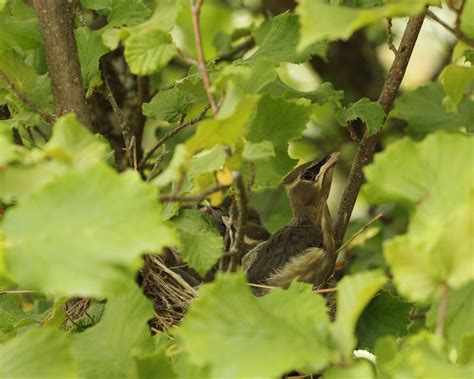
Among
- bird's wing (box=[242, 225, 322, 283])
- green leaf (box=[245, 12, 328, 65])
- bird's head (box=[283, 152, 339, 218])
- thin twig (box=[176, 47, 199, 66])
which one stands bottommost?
bird's head (box=[283, 152, 339, 218])

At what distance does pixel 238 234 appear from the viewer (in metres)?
1.82

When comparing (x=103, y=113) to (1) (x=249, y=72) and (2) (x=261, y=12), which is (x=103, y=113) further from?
(1) (x=249, y=72)

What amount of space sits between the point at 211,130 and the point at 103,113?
187cm

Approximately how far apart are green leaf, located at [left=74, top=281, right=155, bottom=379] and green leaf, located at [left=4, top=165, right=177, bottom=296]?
0.32 meters

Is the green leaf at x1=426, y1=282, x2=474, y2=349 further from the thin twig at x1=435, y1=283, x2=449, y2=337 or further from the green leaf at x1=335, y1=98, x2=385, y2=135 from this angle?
the green leaf at x1=335, y1=98, x2=385, y2=135

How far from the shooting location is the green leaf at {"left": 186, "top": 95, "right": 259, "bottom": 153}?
146 centimetres

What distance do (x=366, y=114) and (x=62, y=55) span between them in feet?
2.58

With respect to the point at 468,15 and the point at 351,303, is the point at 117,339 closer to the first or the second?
the point at 351,303

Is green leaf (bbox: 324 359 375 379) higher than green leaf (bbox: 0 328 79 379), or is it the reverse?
green leaf (bbox: 0 328 79 379)

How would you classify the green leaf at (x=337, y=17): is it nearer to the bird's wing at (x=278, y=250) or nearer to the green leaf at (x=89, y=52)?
the green leaf at (x=89, y=52)

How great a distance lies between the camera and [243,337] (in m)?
1.31

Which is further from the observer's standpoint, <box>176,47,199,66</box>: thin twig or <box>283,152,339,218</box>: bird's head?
<box>283,152,339,218</box>: bird's head

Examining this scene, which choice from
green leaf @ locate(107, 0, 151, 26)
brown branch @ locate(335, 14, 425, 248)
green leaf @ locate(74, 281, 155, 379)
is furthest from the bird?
green leaf @ locate(74, 281, 155, 379)

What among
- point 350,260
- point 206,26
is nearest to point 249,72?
point 350,260
